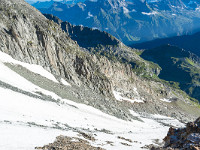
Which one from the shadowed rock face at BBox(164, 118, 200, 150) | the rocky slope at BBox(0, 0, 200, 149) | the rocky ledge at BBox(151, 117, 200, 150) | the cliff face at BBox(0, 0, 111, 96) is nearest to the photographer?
the rocky ledge at BBox(151, 117, 200, 150)

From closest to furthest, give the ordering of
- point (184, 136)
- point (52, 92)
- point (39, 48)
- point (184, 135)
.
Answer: point (184, 136) < point (184, 135) < point (52, 92) < point (39, 48)

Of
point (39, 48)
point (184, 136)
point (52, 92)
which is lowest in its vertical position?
point (184, 136)

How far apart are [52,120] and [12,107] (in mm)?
6252

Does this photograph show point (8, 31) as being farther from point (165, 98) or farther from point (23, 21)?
point (165, 98)

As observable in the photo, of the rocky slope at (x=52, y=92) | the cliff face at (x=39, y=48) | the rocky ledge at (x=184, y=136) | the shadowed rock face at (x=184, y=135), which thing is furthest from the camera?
the cliff face at (x=39, y=48)

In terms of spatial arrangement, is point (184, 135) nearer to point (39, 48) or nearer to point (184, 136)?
point (184, 136)

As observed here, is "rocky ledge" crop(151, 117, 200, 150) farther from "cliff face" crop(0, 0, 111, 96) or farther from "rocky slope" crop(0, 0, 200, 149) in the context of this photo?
"cliff face" crop(0, 0, 111, 96)

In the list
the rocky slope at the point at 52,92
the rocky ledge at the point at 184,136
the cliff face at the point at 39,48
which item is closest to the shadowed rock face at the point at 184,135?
the rocky ledge at the point at 184,136

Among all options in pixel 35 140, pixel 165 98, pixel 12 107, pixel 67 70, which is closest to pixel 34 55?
pixel 67 70

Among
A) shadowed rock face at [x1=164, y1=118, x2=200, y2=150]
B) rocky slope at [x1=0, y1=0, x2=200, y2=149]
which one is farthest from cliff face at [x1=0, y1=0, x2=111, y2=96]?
shadowed rock face at [x1=164, y1=118, x2=200, y2=150]

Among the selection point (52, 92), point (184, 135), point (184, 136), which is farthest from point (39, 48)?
point (184, 136)

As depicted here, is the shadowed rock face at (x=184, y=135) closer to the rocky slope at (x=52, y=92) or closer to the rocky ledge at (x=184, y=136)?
the rocky ledge at (x=184, y=136)

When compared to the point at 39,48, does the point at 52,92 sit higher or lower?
lower

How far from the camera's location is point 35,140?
67.9 ft
